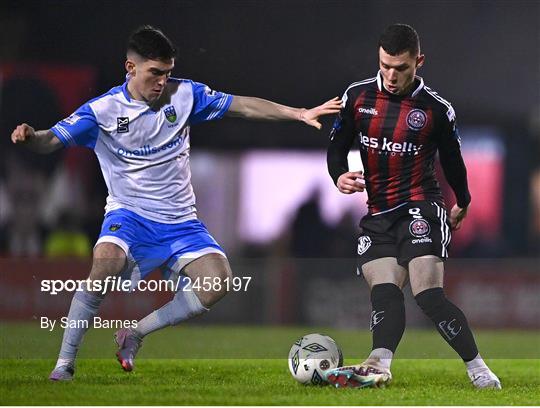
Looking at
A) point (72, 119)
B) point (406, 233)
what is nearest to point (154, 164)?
point (72, 119)

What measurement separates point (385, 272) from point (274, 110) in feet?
3.72

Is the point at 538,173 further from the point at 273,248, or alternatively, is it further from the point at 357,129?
the point at 357,129

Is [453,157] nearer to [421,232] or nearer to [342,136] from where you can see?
[421,232]

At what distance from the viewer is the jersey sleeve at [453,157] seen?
685cm

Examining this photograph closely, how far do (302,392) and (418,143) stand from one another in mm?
1625

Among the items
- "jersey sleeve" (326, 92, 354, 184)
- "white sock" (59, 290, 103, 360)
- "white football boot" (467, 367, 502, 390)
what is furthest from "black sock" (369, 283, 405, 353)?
"white sock" (59, 290, 103, 360)

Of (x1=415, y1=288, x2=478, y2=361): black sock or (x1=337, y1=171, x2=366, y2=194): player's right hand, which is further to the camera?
(x1=415, y1=288, x2=478, y2=361): black sock

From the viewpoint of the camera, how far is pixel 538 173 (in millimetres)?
18172

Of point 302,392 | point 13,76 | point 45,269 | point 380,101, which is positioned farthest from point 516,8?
point 45,269

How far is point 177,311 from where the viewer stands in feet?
Result: 22.9

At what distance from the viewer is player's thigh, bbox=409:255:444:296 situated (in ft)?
21.8

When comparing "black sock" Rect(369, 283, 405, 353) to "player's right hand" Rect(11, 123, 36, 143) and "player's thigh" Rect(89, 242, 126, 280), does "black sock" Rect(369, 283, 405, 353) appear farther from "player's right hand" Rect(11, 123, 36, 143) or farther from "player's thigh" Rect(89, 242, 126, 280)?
"player's right hand" Rect(11, 123, 36, 143)

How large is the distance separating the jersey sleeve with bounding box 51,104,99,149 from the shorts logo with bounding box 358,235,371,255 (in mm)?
1680

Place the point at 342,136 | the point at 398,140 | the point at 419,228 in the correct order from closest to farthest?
the point at 419,228
the point at 398,140
the point at 342,136
